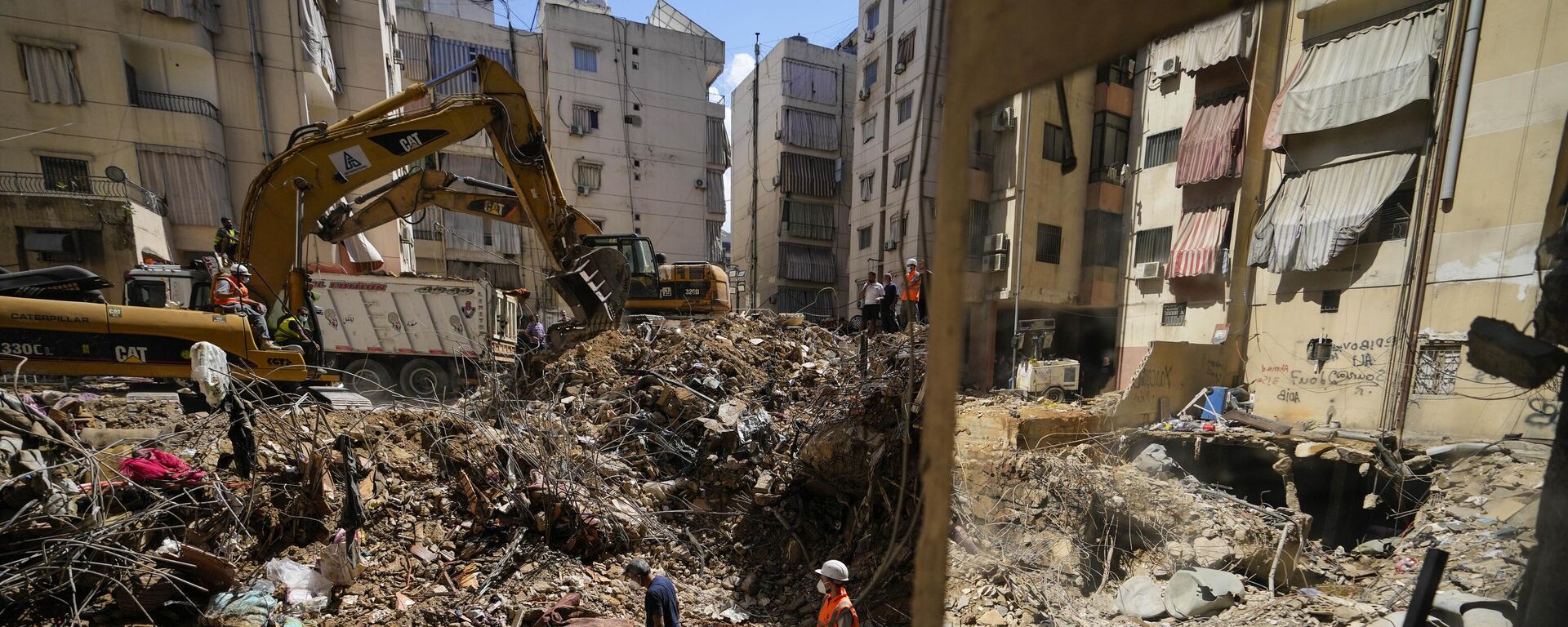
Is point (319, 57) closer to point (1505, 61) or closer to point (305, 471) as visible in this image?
point (305, 471)

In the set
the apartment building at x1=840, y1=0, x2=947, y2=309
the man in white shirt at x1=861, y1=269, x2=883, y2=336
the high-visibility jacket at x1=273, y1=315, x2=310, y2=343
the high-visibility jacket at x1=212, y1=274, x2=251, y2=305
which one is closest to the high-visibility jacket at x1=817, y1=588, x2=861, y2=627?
the high-visibility jacket at x1=273, y1=315, x2=310, y2=343

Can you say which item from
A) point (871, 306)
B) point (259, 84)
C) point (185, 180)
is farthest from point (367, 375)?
point (259, 84)

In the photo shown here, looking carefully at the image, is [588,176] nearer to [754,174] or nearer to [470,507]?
[754,174]

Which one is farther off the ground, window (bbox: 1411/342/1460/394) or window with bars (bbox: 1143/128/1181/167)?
window with bars (bbox: 1143/128/1181/167)

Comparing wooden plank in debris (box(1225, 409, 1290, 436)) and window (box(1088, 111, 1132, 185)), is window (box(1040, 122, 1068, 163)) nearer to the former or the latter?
window (box(1088, 111, 1132, 185))

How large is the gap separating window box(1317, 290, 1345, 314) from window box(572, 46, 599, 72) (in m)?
22.6

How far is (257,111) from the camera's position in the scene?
13.1 metres

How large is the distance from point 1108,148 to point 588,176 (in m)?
21.4

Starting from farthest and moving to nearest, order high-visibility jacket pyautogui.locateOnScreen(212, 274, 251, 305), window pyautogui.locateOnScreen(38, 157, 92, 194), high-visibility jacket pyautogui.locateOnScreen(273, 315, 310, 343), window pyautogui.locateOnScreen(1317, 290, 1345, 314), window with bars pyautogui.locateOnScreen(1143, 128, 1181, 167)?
window pyautogui.locateOnScreen(38, 157, 92, 194), high-visibility jacket pyautogui.locateOnScreen(273, 315, 310, 343), high-visibility jacket pyautogui.locateOnScreen(212, 274, 251, 305), window pyautogui.locateOnScreen(1317, 290, 1345, 314), window with bars pyautogui.locateOnScreen(1143, 128, 1181, 167)

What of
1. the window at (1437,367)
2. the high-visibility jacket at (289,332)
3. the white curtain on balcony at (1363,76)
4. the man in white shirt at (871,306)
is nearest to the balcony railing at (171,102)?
the high-visibility jacket at (289,332)

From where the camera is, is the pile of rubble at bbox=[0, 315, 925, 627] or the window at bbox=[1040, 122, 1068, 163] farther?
the pile of rubble at bbox=[0, 315, 925, 627]

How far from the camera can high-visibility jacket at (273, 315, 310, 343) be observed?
5.35 metres

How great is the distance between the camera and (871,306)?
1081 centimetres

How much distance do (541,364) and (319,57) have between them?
1346 centimetres
